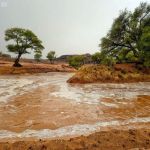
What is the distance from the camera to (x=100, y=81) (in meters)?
24.0

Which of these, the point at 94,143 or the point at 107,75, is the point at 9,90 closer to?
the point at 107,75

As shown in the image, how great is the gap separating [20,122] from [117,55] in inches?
922

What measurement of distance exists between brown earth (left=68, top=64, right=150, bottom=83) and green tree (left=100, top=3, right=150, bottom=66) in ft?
9.81

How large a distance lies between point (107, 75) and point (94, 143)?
62.1 feet

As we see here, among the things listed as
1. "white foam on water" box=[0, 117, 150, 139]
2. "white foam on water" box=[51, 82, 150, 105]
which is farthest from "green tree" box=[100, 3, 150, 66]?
"white foam on water" box=[0, 117, 150, 139]

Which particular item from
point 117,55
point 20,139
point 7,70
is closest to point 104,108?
point 20,139

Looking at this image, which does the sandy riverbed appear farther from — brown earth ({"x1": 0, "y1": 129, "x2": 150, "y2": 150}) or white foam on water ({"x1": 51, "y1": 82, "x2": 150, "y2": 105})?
white foam on water ({"x1": 51, "y1": 82, "x2": 150, "y2": 105})

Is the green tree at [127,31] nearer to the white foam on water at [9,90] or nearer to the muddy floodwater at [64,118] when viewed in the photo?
the white foam on water at [9,90]

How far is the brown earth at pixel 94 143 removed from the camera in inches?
219

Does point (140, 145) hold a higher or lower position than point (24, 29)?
lower

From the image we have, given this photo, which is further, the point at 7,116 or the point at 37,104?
the point at 37,104

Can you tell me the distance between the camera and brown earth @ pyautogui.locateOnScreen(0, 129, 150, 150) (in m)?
5.56

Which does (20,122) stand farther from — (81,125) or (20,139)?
(81,125)

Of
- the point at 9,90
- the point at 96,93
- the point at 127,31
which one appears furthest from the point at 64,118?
the point at 127,31
